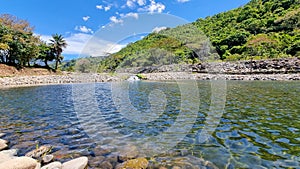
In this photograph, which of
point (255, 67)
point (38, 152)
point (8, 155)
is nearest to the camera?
point (8, 155)

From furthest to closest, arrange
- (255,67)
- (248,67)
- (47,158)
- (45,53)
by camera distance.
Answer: (45,53)
(248,67)
(255,67)
(47,158)

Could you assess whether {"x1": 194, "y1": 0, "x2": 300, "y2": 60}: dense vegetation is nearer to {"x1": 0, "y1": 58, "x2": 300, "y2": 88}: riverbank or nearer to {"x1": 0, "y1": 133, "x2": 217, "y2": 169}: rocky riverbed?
{"x1": 0, "y1": 58, "x2": 300, "y2": 88}: riverbank

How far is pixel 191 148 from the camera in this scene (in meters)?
5.87

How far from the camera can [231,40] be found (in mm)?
76375

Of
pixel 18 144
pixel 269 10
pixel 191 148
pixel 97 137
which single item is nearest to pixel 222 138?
pixel 191 148

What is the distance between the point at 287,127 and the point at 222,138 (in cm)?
284

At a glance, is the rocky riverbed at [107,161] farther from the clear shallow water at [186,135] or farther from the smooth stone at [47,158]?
the clear shallow water at [186,135]

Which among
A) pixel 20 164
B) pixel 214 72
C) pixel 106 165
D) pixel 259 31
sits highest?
pixel 259 31

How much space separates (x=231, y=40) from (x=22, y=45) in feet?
228

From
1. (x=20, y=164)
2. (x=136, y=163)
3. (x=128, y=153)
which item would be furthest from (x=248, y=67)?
(x=20, y=164)

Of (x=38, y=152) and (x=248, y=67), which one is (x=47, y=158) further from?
(x=248, y=67)

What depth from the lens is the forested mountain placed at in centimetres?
6366

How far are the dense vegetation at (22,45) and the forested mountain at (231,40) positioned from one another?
28850 mm

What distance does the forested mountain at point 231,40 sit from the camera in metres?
63.7
